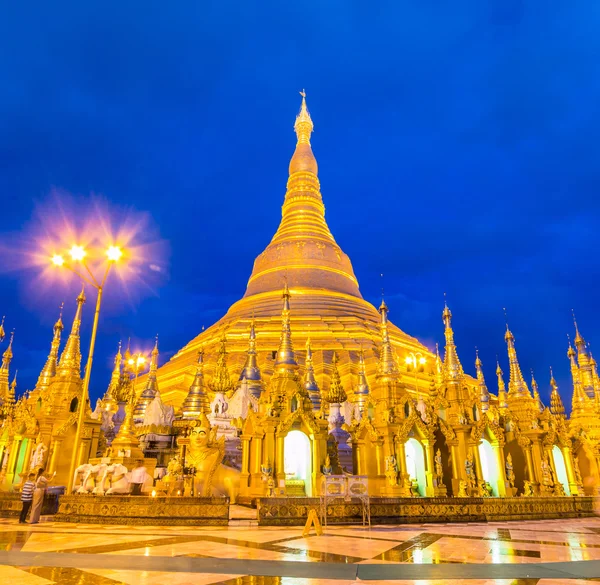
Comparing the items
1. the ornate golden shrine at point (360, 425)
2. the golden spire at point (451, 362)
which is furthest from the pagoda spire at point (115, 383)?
the golden spire at point (451, 362)

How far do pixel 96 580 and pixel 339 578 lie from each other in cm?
259

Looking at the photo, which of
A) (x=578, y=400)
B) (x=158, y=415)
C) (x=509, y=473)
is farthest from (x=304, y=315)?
(x=509, y=473)

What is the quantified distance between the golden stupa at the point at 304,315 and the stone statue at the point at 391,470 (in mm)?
14290

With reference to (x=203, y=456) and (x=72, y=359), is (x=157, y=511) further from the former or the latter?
(x=72, y=359)

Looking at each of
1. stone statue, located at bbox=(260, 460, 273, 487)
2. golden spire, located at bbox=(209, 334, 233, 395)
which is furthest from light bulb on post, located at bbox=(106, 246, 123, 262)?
golden spire, located at bbox=(209, 334, 233, 395)

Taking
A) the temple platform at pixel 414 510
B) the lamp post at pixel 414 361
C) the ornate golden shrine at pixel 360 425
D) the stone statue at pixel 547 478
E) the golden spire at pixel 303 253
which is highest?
the golden spire at pixel 303 253

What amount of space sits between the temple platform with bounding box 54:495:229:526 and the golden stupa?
19.5m

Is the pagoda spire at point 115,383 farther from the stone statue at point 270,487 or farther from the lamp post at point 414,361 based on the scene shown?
the lamp post at point 414,361

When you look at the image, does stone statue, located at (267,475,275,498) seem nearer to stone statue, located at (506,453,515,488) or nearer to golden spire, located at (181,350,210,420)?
golden spire, located at (181,350,210,420)

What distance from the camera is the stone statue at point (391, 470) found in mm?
17153

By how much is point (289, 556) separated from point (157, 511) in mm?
5703

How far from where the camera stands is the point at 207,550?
23.9 ft

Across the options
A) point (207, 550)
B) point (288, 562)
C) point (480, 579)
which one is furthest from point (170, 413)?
point (480, 579)

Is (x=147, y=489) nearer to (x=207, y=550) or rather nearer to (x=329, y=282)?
(x=207, y=550)
